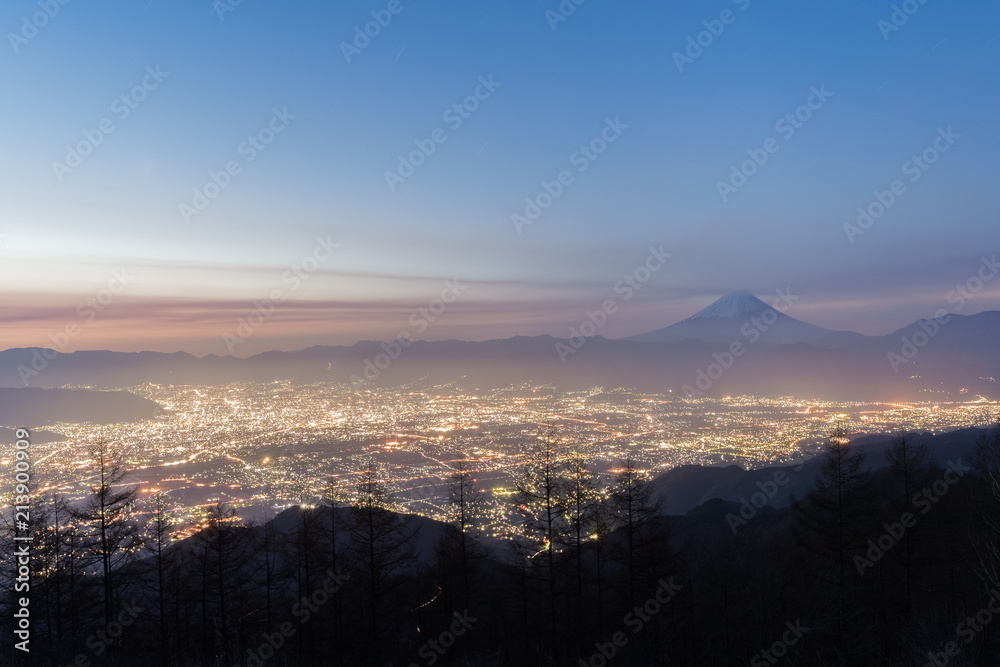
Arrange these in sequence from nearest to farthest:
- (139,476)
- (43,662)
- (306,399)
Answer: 1. (43,662)
2. (139,476)
3. (306,399)

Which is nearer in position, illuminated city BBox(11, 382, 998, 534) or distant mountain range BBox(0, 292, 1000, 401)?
illuminated city BBox(11, 382, 998, 534)

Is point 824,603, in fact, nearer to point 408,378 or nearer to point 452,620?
point 452,620

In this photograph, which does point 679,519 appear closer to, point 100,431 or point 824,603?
point 824,603

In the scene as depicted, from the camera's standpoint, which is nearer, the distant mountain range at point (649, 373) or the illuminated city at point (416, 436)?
the illuminated city at point (416, 436)

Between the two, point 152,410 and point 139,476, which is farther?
point 152,410

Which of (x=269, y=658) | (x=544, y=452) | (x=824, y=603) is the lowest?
(x=824, y=603)

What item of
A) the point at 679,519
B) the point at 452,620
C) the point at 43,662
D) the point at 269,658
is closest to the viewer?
the point at 43,662

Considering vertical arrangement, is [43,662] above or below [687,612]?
above

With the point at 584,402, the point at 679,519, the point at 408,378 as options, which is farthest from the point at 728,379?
the point at 679,519

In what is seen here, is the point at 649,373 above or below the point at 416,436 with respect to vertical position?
above

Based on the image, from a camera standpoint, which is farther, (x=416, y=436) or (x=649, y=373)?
(x=649, y=373)
